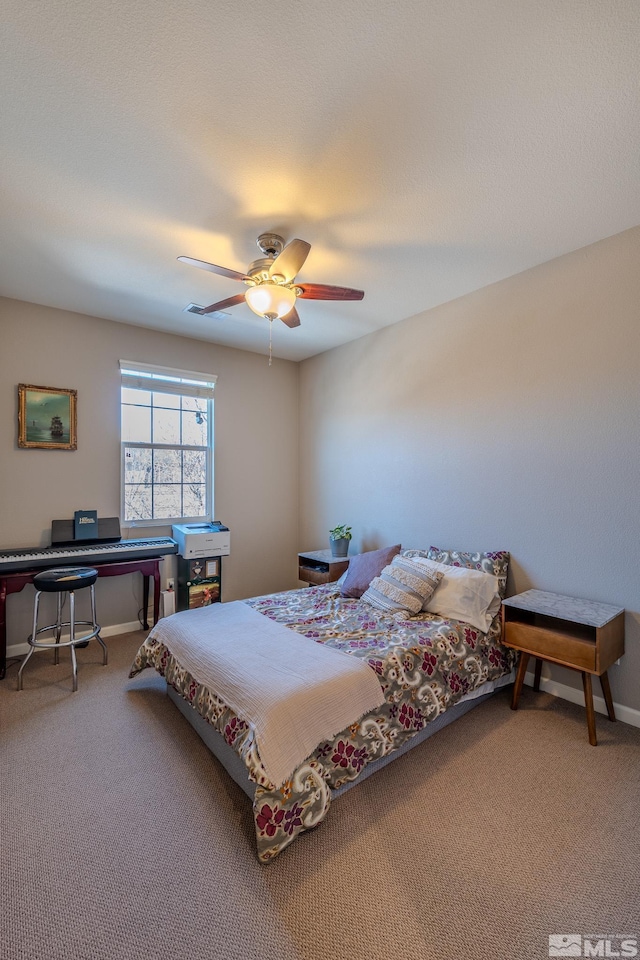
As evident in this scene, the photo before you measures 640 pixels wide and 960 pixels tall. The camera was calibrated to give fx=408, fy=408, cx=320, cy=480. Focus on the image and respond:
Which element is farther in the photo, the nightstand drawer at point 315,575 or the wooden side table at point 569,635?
the nightstand drawer at point 315,575

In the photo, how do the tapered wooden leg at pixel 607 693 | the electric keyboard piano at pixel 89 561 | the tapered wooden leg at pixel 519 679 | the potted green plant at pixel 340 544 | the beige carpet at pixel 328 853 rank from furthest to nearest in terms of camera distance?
the potted green plant at pixel 340 544, the electric keyboard piano at pixel 89 561, the tapered wooden leg at pixel 519 679, the tapered wooden leg at pixel 607 693, the beige carpet at pixel 328 853

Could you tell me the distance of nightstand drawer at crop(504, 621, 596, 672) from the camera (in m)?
2.16

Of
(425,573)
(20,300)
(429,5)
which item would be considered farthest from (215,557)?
(429,5)

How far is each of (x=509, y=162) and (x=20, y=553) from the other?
3997mm

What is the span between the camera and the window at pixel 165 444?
392 centimetres

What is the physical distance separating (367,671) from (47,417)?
329 cm

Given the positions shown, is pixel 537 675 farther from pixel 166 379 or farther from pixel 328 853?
pixel 166 379

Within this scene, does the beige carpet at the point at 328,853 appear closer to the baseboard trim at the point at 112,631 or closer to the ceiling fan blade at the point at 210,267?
the baseboard trim at the point at 112,631

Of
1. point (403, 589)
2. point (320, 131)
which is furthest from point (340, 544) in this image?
point (320, 131)

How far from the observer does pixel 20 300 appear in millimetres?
3338

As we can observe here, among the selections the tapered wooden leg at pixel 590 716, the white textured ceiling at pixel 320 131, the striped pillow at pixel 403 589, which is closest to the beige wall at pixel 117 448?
the white textured ceiling at pixel 320 131

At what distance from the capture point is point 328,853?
156 centimetres

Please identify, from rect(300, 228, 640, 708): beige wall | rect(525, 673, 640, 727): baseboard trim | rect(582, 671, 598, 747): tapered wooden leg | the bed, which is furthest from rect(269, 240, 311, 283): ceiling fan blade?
rect(525, 673, 640, 727): baseboard trim

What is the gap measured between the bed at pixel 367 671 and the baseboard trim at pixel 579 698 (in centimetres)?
23
